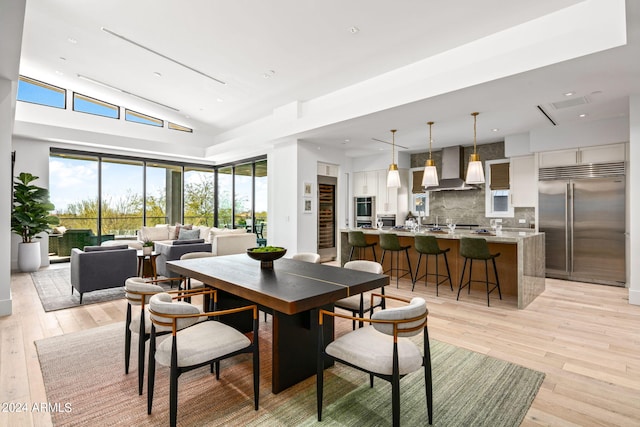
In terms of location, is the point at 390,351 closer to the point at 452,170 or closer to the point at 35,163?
the point at 452,170

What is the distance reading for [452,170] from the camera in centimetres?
752

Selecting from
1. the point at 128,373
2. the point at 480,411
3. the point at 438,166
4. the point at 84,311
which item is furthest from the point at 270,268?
the point at 438,166

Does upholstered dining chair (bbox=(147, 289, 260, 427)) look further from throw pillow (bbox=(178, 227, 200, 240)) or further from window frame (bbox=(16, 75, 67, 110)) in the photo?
window frame (bbox=(16, 75, 67, 110))

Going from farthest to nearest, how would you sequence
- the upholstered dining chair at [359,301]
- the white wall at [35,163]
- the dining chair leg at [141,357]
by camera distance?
the white wall at [35,163]
the upholstered dining chair at [359,301]
the dining chair leg at [141,357]

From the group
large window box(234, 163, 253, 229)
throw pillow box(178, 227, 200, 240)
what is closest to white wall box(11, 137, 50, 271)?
throw pillow box(178, 227, 200, 240)

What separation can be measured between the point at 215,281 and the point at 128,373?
39.5 inches

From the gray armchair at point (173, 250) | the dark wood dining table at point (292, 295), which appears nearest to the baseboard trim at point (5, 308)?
the gray armchair at point (173, 250)

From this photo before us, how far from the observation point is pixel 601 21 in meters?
2.94

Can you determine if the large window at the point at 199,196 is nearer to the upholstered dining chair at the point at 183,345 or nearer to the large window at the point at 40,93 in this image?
the large window at the point at 40,93

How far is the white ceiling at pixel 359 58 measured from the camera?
325 cm

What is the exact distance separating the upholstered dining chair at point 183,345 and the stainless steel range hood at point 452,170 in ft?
20.6

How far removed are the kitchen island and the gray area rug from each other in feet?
13.8

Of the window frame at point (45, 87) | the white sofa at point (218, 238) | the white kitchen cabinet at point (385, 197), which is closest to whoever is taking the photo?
the white sofa at point (218, 238)

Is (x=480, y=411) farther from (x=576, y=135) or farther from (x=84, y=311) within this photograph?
(x=576, y=135)
